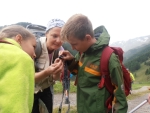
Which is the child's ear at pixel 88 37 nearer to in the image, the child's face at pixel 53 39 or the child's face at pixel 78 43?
the child's face at pixel 78 43

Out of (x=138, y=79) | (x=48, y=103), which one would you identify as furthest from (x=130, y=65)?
(x=48, y=103)

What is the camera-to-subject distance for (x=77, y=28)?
2932 millimetres

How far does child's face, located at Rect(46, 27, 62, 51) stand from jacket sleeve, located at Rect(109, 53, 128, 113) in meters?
1.02

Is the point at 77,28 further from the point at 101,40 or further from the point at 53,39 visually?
the point at 53,39

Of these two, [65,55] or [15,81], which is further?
[65,55]

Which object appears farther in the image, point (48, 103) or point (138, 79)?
point (138, 79)

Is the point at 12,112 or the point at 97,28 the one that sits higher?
the point at 97,28

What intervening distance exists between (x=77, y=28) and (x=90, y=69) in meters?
0.60

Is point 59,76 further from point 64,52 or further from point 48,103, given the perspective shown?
point 48,103

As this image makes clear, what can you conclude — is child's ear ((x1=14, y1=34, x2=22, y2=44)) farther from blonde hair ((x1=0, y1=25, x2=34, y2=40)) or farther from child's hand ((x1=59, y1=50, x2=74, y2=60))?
child's hand ((x1=59, y1=50, x2=74, y2=60))

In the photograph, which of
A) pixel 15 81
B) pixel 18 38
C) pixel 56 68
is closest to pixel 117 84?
pixel 56 68

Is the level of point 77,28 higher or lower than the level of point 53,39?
higher

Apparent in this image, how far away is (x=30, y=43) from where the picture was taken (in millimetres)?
2178

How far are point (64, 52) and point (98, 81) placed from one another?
715 mm
